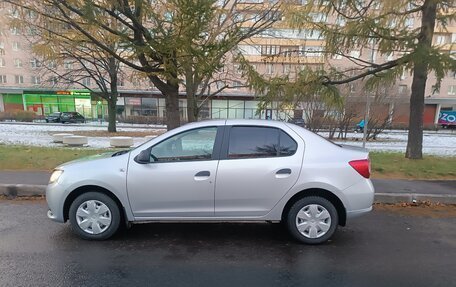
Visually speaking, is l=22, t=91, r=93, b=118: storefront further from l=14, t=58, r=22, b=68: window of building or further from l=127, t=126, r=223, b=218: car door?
l=127, t=126, r=223, b=218: car door

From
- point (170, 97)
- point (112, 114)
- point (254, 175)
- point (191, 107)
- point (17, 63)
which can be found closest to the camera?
point (254, 175)

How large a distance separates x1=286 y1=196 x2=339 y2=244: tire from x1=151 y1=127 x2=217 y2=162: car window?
1.33 m

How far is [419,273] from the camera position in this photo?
3514mm

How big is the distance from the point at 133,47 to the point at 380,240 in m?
6.43

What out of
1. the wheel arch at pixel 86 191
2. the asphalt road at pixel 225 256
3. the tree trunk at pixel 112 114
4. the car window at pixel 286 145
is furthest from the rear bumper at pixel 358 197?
the tree trunk at pixel 112 114

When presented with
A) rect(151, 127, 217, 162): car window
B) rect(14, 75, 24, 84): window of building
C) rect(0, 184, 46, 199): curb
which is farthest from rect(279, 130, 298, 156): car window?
rect(14, 75, 24, 84): window of building

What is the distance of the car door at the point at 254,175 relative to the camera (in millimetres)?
4125

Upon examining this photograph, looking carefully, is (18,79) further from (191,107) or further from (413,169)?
(413,169)

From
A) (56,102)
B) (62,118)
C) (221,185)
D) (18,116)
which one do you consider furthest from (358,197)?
(56,102)

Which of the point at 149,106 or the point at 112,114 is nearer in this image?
the point at 112,114

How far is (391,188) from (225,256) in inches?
177

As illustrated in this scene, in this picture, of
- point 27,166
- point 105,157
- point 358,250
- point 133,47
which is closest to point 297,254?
point 358,250

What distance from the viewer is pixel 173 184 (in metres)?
4.13

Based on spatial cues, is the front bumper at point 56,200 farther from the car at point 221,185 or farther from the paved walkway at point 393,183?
the paved walkway at point 393,183
